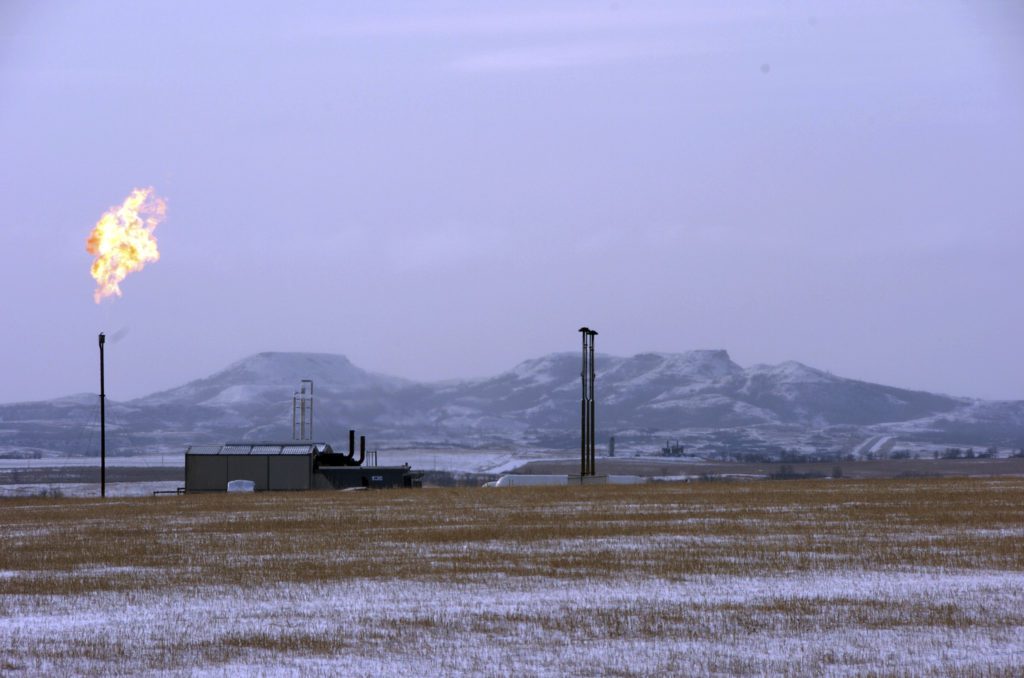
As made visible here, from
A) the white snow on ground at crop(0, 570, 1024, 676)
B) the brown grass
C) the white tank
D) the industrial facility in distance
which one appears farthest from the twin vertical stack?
the white snow on ground at crop(0, 570, 1024, 676)

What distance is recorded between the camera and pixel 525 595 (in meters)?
24.2

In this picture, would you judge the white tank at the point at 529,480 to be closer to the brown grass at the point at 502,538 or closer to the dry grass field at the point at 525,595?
the brown grass at the point at 502,538

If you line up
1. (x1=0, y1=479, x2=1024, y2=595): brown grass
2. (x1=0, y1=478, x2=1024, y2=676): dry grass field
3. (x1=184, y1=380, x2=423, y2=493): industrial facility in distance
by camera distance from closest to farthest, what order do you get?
(x1=0, y1=478, x2=1024, y2=676): dry grass field → (x1=0, y1=479, x2=1024, y2=595): brown grass → (x1=184, y1=380, x2=423, y2=493): industrial facility in distance

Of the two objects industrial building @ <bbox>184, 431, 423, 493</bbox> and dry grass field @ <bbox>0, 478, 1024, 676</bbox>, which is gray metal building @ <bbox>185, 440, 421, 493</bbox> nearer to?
industrial building @ <bbox>184, 431, 423, 493</bbox>

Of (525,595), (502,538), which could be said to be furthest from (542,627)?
(502,538)

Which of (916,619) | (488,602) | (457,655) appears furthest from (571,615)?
(916,619)

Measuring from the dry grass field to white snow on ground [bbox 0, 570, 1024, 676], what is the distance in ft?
0.20

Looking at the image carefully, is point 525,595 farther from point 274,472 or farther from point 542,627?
point 274,472

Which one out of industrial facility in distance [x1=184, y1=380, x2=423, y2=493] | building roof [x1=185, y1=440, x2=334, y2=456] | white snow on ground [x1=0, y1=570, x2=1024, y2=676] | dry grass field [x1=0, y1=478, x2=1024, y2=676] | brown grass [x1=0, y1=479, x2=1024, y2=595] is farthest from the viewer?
building roof [x1=185, y1=440, x2=334, y2=456]

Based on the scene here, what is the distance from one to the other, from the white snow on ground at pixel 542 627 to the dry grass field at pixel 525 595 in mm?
61

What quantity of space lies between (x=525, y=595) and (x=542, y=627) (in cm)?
375

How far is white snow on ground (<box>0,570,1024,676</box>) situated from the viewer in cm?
1764

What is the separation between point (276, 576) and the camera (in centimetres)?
2744

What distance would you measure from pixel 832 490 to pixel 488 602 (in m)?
45.0
